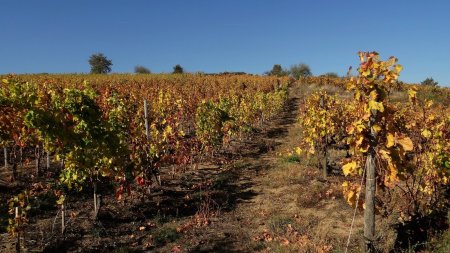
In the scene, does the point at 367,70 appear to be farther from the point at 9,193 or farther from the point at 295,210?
the point at 9,193

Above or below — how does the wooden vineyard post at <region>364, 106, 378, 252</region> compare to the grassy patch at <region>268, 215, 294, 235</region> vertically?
above

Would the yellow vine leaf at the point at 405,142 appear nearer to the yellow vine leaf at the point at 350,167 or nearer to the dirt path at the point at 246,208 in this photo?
the yellow vine leaf at the point at 350,167

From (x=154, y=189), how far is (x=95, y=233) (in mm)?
3195

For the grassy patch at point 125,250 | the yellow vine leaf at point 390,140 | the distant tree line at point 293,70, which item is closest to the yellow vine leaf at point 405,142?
the yellow vine leaf at point 390,140

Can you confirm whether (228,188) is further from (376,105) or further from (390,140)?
(376,105)

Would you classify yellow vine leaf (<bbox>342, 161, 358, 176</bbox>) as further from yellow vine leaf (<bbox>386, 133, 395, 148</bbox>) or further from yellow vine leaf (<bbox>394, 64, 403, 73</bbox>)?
yellow vine leaf (<bbox>394, 64, 403, 73</bbox>)

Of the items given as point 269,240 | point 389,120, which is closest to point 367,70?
point 389,120

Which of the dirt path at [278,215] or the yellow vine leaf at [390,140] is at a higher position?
the yellow vine leaf at [390,140]

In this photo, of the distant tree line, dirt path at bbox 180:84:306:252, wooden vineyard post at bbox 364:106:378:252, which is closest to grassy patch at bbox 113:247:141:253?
dirt path at bbox 180:84:306:252

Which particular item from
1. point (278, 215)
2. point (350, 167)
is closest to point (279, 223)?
point (278, 215)

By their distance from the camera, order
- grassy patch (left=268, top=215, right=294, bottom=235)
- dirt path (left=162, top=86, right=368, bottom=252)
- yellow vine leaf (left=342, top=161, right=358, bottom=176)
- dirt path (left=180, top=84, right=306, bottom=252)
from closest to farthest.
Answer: yellow vine leaf (left=342, top=161, right=358, bottom=176)
dirt path (left=162, top=86, right=368, bottom=252)
dirt path (left=180, top=84, right=306, bottom=252)
grassy patch (left=268, top=215, right=294, bottom=235)

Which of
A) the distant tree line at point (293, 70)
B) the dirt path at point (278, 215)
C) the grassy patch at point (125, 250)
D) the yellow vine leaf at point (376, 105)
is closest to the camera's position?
the yellow vine leaf at point (376, 105)

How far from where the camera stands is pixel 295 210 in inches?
364

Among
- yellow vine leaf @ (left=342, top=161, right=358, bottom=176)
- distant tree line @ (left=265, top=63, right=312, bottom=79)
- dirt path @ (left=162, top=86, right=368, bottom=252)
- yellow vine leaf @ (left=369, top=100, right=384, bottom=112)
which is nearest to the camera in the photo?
yellow vine leaf @ (left=369, top=100, right=384, bottom=112)
